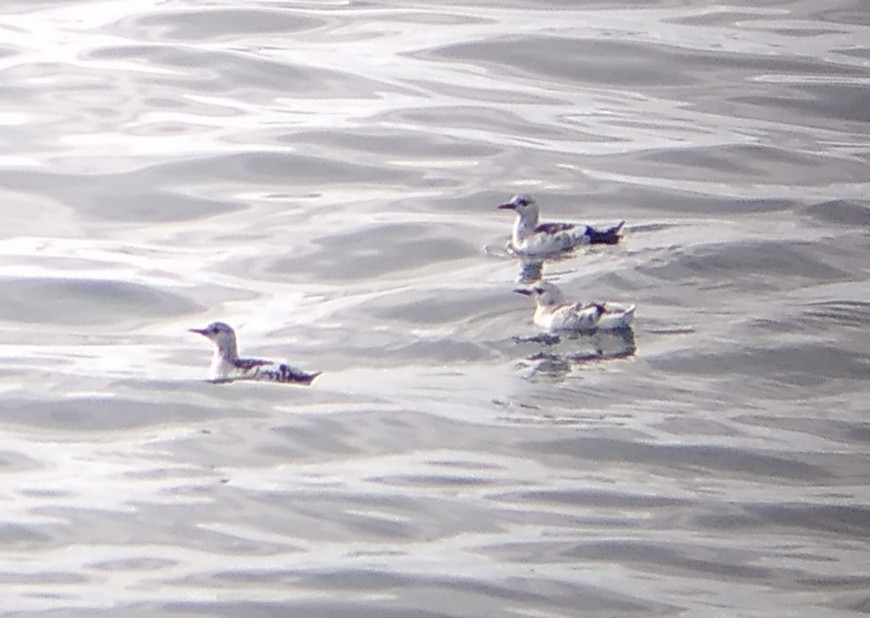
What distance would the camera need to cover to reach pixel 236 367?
12.4 metres

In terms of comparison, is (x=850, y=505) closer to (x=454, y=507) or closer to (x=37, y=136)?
(x=454, y=507)

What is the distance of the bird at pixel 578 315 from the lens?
44.1 ft

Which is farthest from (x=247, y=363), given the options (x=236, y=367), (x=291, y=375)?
(x=291, y=375)

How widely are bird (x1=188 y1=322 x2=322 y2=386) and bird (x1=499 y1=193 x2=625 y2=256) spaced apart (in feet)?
11.3

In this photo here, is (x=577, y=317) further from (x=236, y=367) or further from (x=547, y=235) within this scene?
(x=236, y=367)

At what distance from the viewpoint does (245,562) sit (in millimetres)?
9609

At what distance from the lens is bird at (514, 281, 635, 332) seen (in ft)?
44.1

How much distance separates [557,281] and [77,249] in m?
3.77

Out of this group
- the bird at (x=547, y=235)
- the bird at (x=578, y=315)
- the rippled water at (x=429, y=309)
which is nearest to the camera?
the rippled water at (x=429, y=309)

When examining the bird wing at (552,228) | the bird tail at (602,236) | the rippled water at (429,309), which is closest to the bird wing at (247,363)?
the rippled water at (429,309)

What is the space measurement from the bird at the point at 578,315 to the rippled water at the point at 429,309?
19 cm

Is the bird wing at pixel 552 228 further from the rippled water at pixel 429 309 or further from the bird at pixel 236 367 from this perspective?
the bird at pixel 236 367

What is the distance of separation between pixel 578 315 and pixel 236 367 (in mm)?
2577

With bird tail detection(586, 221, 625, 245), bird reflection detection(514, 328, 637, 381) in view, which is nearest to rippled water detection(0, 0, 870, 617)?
bird reflection detection(514, 328, 637, 381)
